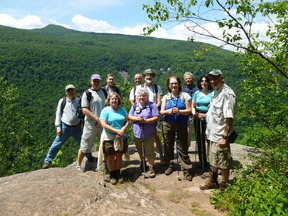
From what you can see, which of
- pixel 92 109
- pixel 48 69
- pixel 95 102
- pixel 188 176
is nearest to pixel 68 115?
pixel 92 109

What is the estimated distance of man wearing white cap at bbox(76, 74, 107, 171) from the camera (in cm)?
519

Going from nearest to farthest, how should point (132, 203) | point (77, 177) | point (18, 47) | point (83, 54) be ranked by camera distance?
point (132, 203), point (77, 177), point (18, 47), point (83, 54)

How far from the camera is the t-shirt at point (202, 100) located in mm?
4922

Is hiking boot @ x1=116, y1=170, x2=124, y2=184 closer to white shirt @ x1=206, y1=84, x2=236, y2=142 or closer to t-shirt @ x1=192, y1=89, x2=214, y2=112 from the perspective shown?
white shirt @ x1=206, y1=84, x2=236, y2=142

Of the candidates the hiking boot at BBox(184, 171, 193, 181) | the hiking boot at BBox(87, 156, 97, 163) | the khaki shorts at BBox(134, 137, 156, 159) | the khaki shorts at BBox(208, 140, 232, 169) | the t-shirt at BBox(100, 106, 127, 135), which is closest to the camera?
the khaki shorts at BBox(208, 140, 232, 169)

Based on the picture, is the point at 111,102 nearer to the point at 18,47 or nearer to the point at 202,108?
the point at 202,108

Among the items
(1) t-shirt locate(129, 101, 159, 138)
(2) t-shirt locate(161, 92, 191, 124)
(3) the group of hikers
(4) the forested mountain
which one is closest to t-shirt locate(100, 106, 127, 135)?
(3) the group of hikers

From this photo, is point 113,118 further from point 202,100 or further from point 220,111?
point 220,111

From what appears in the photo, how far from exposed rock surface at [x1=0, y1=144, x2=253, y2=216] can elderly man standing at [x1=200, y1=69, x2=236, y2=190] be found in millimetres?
740

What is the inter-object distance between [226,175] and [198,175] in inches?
40.5

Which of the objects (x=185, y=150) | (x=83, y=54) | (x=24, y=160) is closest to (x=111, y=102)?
(x=185, y=150)

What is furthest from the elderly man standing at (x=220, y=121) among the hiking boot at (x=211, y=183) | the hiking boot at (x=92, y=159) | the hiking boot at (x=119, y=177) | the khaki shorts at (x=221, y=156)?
the hiking boot at (x=92, y=159)

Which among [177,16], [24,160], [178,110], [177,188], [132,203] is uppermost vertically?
[177,16]

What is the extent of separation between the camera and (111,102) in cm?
479
